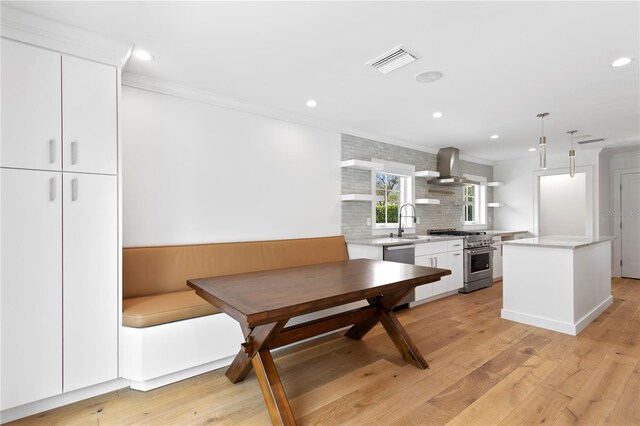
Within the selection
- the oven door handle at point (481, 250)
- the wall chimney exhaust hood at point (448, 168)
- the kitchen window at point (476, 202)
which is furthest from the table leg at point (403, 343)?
the kitchen window at point (476, 202)

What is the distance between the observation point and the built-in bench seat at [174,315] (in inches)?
88.4

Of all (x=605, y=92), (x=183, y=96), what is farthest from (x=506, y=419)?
(x=183, y=96)

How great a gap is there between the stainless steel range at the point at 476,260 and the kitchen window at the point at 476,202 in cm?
123

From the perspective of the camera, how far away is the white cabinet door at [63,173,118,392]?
212 centimetres

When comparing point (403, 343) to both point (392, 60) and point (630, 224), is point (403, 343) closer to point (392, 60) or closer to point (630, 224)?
point (392, 60)

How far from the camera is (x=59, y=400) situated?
210cm

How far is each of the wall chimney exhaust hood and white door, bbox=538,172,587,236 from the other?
300 cm

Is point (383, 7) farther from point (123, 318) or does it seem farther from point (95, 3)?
point (123, 318)

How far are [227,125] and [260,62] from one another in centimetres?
97

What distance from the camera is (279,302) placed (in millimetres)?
1636

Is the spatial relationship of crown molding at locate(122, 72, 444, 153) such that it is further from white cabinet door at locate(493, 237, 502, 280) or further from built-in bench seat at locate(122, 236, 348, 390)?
white cabinet door at locate(493, 237, 502, 280)

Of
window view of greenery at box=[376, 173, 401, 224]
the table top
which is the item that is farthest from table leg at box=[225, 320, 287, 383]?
window view of greenery at box=[376, 173, 401, 224]

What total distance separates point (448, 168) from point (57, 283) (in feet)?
18.0

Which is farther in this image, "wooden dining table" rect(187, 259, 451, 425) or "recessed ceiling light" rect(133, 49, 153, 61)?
"recessed ceiling light" rect(133, 49, 153, 61)
